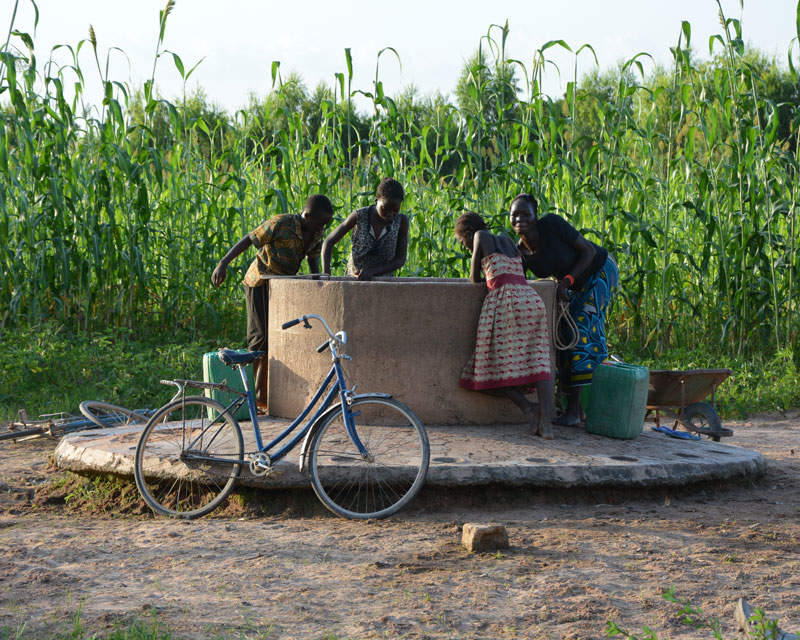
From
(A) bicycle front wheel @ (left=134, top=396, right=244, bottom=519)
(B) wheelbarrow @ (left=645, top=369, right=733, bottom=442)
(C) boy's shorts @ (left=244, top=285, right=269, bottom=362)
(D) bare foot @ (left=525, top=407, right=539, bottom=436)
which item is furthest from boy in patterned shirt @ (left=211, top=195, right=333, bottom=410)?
(B) wheelbarrow @ (left=645, top=369, right=733, bottom=442)

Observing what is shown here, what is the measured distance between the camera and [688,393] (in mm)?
6344

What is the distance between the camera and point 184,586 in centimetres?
354

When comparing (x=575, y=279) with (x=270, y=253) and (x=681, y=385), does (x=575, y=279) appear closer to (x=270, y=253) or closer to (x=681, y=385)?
(x=681, y=385)

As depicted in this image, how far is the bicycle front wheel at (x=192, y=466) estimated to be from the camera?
4633 mm

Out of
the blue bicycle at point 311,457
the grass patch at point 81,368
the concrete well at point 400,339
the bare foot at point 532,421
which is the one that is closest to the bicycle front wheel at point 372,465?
the blue bicycle at point 311,457

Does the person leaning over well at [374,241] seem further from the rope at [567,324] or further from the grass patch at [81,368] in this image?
the grass patch at [81,368]

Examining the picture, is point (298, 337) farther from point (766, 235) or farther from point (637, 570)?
point (766, 235)

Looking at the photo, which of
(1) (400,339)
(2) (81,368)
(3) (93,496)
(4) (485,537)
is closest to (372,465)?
(4) (485,537)

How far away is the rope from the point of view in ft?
18.9

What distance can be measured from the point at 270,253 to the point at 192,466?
176 cm

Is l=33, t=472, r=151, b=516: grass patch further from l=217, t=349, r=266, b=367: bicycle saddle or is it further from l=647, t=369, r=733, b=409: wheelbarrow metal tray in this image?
l=647, t=369, r=733, b=409: wheelbarrow metal tray

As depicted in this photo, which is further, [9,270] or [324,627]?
[9,270]

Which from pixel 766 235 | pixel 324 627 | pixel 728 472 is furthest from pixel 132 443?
pixel 766 235

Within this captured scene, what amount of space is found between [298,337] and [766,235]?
203 inches
